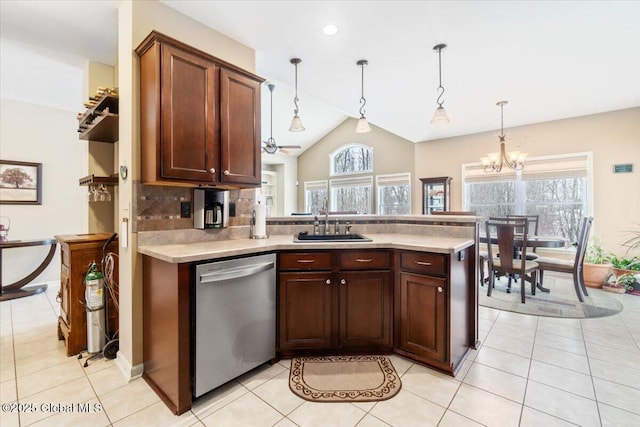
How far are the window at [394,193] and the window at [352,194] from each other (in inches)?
13.6

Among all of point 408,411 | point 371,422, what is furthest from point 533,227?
point 371,422

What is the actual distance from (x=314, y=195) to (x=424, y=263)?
22.9 feet

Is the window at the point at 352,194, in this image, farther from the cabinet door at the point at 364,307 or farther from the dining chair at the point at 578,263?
the cabinet door at the point at 364,307

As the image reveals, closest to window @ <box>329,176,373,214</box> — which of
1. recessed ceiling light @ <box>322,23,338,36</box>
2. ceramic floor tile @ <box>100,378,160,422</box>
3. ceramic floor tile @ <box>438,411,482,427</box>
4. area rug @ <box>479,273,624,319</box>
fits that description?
area rug @ <box>479,273,624,319</box>

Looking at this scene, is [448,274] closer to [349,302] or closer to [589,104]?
[349,302]

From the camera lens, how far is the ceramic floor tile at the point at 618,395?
1.68 meters

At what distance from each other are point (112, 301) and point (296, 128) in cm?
252

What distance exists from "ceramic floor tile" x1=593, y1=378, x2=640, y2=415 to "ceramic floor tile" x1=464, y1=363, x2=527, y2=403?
1.35 feet

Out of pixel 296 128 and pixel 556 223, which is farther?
pixel 556 223

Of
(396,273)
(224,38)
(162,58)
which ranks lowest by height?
(396,273)

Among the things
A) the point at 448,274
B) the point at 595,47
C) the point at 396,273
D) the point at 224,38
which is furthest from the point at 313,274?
the point at 595,47

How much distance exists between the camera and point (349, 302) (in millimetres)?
2170

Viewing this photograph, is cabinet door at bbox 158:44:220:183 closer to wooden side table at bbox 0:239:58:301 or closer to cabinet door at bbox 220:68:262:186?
cabinet door at bbox 220:68:262:186

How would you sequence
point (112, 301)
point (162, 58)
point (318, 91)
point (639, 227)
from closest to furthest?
point (162, 58) < point (112, 301) < point (318, 91) < point (639, 227)
